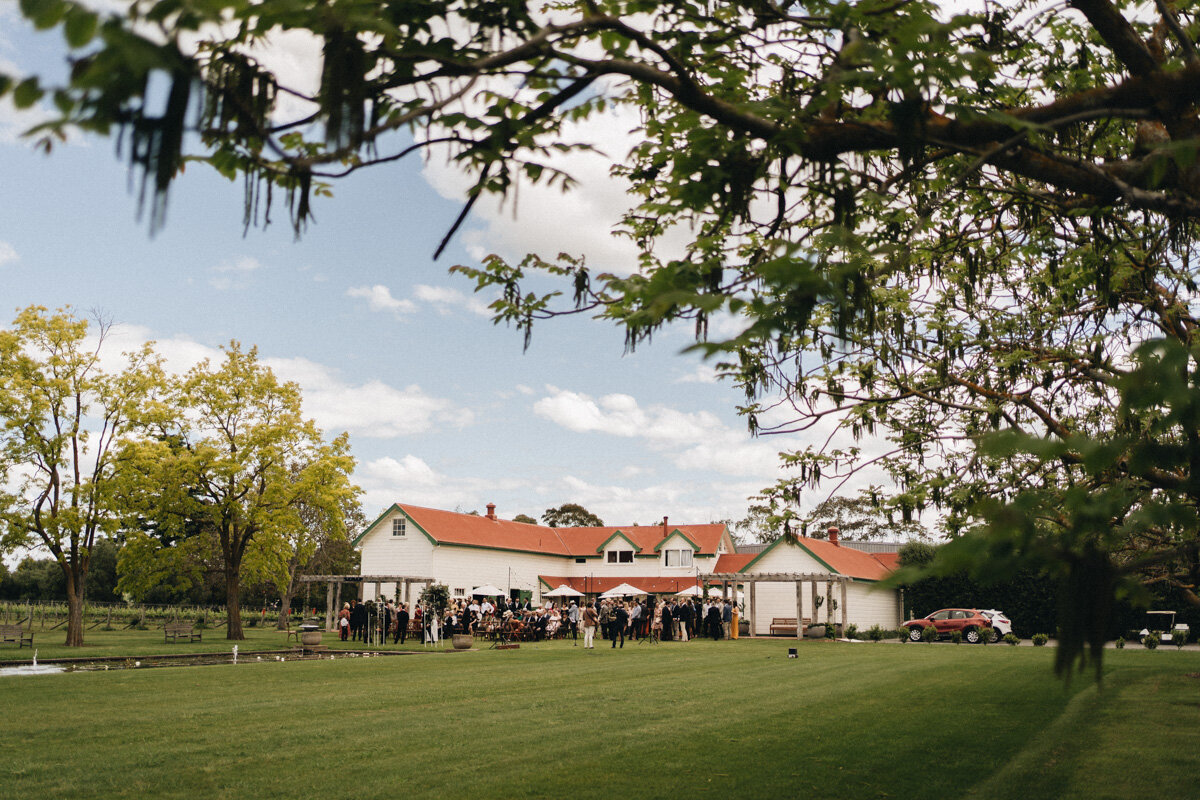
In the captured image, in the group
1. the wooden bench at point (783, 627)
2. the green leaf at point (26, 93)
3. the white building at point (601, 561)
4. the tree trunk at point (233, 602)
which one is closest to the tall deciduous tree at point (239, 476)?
the tree trunk at point (233, 602)

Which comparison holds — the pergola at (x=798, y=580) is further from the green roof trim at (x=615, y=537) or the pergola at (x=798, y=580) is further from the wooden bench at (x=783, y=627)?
the green roof trim at (x=615, y=537)

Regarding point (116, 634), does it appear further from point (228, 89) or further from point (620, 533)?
point (228, 89)

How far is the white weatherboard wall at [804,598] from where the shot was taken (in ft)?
153

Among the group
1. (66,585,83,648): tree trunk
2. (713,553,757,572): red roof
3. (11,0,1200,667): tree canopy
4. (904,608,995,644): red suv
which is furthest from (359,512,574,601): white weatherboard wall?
(11,0,1200,667): tree canopy

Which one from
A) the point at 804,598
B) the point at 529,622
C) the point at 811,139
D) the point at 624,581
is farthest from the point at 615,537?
the point at 811,139

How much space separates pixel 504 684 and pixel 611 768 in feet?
26.6

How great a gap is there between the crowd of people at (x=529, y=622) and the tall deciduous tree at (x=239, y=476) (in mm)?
3978

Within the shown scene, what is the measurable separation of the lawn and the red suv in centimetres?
2114

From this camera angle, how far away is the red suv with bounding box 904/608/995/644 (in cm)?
3878

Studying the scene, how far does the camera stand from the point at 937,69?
482 cm

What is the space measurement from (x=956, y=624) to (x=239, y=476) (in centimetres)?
3054

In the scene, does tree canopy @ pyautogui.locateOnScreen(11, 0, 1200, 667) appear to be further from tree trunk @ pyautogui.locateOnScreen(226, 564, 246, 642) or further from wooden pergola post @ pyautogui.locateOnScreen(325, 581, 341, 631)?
wooden pergola post @ pyautogui.locateOnScreen(325, 581, 341, 631)

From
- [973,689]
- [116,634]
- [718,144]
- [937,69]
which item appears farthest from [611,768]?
[116,634]

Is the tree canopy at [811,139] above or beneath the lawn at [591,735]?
above
